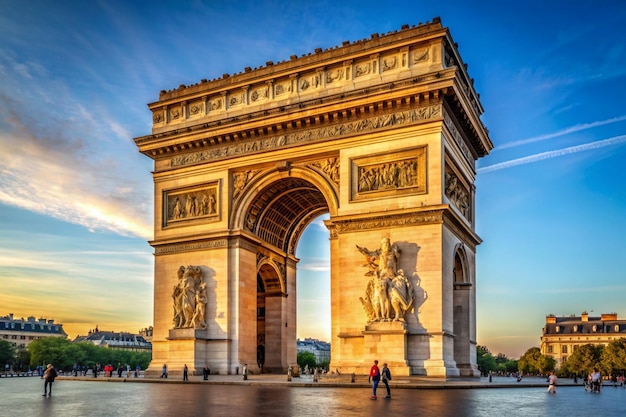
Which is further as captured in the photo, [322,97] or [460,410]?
[322,97]

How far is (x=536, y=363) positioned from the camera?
94.1m

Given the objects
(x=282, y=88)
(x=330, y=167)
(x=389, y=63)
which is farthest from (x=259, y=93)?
(x=389, y=63)

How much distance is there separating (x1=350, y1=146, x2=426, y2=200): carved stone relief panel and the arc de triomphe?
6 centimetres

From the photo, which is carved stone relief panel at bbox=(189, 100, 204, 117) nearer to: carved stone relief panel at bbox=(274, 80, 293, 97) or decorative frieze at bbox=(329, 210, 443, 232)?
carved stone relief panel at bbox=(274, 80, 293, 97)

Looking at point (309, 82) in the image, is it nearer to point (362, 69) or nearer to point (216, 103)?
point (362, 69)

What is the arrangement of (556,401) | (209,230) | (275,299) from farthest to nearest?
(275,299), (209,230), (556,401)

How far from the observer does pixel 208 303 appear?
32.5 metres

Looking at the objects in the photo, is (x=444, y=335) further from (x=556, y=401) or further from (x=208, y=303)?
(x=208, y=303)

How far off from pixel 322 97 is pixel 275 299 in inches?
500

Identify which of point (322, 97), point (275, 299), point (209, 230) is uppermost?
point (322, 97)

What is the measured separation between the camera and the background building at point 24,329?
128 m

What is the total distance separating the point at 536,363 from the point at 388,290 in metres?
74.4

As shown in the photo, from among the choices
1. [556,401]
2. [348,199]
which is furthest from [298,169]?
[556,401]

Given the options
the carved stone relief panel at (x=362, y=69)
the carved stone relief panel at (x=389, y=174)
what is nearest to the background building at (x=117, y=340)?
the carved stone relief panel at (x=389, y=174)
